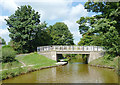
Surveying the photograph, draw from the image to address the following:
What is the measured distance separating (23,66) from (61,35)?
23.6 metres

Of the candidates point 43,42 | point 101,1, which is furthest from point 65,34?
point 101,1

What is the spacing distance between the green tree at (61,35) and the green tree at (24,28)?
8138 mm

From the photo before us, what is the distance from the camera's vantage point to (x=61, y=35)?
40.0 m

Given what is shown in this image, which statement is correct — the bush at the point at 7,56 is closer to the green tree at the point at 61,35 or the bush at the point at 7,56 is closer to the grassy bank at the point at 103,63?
the grassy bank at the point at 103,63

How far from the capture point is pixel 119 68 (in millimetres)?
12781

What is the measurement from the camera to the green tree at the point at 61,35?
1479 inches

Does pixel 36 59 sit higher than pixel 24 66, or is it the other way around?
pixel 36 59

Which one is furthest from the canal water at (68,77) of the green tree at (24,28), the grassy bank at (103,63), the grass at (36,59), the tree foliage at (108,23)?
the green tree at (24,28)

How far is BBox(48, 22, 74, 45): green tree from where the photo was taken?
3757cm

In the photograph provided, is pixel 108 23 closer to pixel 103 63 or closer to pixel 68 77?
pixel 103 63

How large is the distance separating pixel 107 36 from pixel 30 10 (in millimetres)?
20304

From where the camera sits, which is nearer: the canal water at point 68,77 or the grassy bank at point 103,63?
the canal water at point 68,77

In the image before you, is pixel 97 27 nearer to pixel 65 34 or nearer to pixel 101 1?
pixel 101 1

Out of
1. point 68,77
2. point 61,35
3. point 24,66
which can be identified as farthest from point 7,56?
point 61,35
